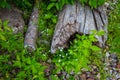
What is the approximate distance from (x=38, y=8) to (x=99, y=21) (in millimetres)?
1232

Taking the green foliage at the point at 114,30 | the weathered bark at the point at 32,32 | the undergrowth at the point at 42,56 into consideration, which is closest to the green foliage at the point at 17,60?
the undergrowth at the point at 42,56

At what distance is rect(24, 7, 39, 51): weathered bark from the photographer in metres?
5.07

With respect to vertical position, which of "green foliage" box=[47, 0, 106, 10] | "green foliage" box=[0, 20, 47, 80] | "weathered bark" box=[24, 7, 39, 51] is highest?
"green foliage" box=[47, 0, 106, 10]

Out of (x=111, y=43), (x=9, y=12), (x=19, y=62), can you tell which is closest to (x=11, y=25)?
(x=9, y=12)

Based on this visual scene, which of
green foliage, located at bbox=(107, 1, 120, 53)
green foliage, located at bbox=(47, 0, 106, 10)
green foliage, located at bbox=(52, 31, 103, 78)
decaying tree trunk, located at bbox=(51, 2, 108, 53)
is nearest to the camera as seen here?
green foliage, located at bbox=(52, 31, 103, 78)

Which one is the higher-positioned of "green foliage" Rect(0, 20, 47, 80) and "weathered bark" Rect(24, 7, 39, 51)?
"weathered bark" Rect(24, 7, 39, 51)

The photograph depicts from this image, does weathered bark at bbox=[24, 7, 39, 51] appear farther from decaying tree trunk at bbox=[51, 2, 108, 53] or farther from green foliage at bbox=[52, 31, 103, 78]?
green foliage at bbox=[52, 31, 103, 78]

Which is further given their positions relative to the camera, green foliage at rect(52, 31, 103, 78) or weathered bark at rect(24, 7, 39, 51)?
weathered bark at rect(24, 7, 39, 51)

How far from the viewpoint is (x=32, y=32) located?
5316 mm

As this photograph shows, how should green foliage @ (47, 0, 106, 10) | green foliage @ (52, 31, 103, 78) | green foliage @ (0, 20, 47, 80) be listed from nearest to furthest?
1. green foliage @ (0, 20, 47, 80)
2. green foliage @ (52, 31, 103, 78)
3. green foliage @ (47, 0, 106, 10)

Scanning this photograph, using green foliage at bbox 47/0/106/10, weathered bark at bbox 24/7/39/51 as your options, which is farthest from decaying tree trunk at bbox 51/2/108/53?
weathered bark at bbox 24/7/39/51

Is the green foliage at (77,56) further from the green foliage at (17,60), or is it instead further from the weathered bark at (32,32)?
the weathered bark at (32,32)

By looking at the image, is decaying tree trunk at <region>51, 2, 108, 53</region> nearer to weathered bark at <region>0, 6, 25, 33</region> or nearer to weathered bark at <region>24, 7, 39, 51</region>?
weathered bark at <region>24, 7, 39, 51</region>

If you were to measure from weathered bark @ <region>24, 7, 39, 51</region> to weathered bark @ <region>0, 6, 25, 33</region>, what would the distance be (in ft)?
0.55
